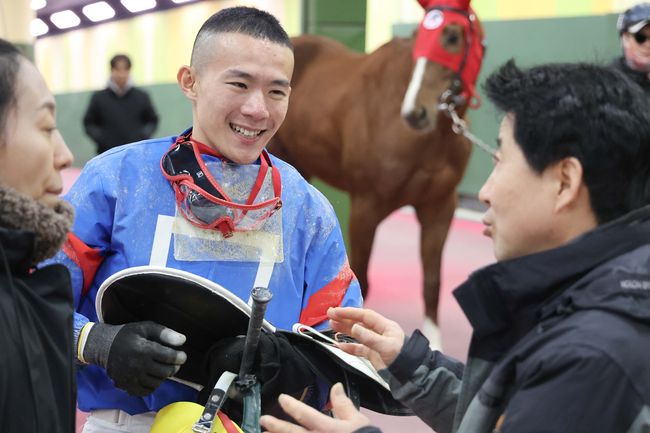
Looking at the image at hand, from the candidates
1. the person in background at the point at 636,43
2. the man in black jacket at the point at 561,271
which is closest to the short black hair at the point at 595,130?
the man in black jacket at the point at 561,271

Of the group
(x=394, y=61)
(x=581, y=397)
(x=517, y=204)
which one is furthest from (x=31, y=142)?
(x=394, y=61)

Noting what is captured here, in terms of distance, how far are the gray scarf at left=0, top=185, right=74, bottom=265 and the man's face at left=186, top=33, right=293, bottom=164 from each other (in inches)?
24.3

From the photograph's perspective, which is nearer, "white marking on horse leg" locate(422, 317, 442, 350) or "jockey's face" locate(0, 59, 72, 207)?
"jockey's face" locate(0, 59, 72, 207)

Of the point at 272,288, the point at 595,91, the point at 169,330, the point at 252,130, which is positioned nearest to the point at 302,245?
the point at 272,288

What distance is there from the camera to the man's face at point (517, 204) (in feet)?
3.90

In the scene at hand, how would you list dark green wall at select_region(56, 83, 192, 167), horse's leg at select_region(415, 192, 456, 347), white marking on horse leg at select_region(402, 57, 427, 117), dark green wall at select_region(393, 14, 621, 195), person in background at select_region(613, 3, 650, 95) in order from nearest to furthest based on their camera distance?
person in background at select_region(613, 3, 650, 95)
white marking on horse leg at select_region(402, 57, 427, 117)
horse's leg at select_region(415, 192, 456, 347)
dark green wall at select_region(393, 14, 621, 195)
dark green wall at select_region(56, 83, 192, 167)

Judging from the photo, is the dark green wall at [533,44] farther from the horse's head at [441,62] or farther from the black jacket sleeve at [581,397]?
the black jacket sleeve at [581,397]

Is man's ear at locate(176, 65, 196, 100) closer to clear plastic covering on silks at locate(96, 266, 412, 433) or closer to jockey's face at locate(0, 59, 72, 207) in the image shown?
clear plastic covering on silks at locate(96, 266, 412, 433)

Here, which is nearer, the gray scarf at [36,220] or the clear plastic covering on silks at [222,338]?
the gray scarf at [36,220]

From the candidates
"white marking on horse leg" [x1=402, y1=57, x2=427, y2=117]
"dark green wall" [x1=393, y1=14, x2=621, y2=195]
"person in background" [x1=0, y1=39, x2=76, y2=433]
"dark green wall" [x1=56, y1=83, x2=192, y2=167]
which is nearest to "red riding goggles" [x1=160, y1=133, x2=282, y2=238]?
"person in background" [x1=0, y1=39, x2=76, y2=433]

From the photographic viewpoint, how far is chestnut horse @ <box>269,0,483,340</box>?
4.46m

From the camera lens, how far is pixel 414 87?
443cm

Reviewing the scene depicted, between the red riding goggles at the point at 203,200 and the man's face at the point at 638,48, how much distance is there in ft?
6.57

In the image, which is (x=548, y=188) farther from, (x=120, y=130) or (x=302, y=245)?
(x=120, y=130)
